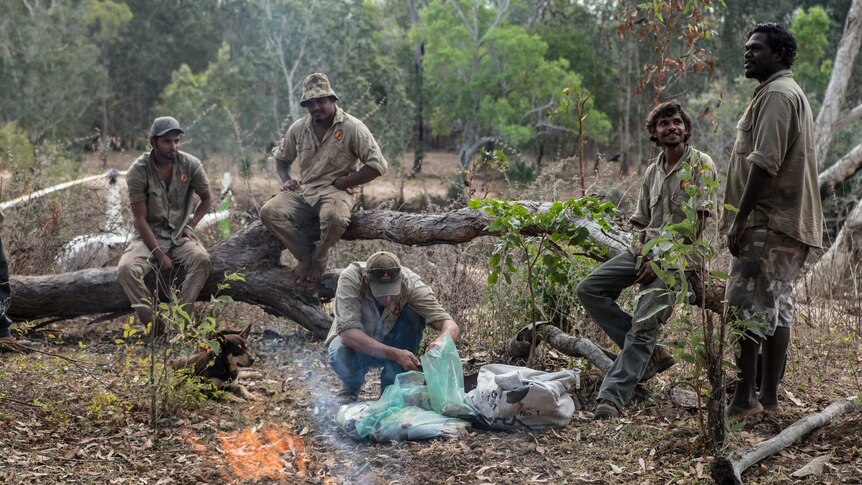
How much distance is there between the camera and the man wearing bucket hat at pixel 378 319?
17.6 ft

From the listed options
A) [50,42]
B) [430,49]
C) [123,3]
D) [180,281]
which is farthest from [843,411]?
[123,3]

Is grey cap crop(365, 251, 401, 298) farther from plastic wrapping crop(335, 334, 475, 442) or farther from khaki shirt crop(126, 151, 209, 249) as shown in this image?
khaki shirt crop(126, 151, 209, 249)

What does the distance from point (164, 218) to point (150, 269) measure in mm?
431

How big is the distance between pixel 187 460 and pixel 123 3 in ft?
113

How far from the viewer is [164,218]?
682 centimetres

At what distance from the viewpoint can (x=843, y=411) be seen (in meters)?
4.73

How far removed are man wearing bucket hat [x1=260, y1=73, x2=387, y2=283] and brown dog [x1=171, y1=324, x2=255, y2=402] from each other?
1034 millimetres

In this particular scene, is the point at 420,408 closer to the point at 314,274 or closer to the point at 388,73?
the point at 314,274

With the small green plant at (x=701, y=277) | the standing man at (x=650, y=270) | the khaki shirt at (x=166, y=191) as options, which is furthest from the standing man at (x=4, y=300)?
the small green plant at (x=701, y=277)

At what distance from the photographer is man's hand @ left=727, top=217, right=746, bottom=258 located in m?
4.52

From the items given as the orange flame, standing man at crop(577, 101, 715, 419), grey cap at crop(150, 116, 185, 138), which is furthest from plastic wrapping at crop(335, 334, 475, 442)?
grey cap at crop(150, 116, 185, 138)

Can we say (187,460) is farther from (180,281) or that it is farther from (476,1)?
(476,1)

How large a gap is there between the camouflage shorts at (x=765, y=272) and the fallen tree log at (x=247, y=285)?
9.22 ft

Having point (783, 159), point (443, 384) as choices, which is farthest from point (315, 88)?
point (783, 159)
